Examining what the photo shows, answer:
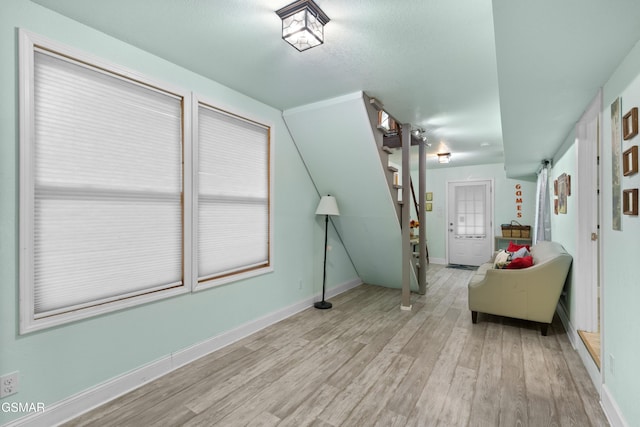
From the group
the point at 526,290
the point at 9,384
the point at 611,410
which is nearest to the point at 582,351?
the point at 526,290

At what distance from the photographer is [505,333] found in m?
3.19

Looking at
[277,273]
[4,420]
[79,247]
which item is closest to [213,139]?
[79,247]

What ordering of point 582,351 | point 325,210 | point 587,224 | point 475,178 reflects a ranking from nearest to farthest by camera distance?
point 582,351
point 587,224
point 325,210
point 475,178

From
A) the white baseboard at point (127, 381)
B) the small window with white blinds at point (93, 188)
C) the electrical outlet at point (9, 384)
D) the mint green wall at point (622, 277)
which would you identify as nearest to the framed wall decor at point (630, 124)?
the mint green wall at point (622, 277)

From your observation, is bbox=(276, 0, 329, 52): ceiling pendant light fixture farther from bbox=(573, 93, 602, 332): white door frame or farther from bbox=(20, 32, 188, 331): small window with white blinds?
bbox=(573, 93, 602, 332): white door frame

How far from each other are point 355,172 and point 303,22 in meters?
2.12

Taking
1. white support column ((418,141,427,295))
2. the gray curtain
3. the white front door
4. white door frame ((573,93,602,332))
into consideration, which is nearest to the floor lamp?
→ white support column ((418,141,427,295))

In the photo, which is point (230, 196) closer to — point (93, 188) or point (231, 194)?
point (231, 194)

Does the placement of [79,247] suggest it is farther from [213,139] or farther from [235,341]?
[235,341]

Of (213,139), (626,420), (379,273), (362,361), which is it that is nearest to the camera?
(626,420)

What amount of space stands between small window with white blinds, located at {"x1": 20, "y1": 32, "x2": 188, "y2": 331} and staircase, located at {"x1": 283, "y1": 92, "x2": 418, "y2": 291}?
1.44 meters

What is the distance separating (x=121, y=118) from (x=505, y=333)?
13.1 ft

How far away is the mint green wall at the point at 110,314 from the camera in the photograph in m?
1.66

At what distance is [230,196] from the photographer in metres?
2.98
